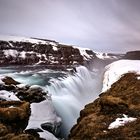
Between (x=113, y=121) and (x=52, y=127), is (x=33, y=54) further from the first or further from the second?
(x=113, y=121)

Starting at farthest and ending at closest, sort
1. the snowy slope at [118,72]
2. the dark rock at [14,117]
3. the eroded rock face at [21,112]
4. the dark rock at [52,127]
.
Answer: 1. the snowy slope at [118,72]
2. the dark rock at [52,127]
3. the dark rock at [14,117]
4. the eroded rock face at [21,112]

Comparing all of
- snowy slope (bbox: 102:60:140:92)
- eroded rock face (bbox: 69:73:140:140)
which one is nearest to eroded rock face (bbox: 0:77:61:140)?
eroded rock face (bbox: 69:73:140:140)

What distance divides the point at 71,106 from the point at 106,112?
1758cm

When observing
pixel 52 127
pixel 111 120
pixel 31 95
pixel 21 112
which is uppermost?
pixel 111 120

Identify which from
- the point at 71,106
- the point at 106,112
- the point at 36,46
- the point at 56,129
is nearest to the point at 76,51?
the point at 36,46

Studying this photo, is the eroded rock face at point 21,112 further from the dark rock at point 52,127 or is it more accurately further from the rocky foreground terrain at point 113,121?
the rocky foreground terrain at point 113,121

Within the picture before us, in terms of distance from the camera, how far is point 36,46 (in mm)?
106688

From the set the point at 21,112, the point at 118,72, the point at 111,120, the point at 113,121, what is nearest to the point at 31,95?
the point at 21,112

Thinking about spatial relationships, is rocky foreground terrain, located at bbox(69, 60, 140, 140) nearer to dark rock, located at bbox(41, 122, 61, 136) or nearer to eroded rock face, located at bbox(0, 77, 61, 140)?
eroded rock face, located at bbox(0, 77, 61, 140)

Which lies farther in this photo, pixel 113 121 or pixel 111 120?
pixel 111 120

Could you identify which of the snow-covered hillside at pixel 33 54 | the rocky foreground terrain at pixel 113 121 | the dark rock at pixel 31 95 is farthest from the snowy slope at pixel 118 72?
the snow-covered hillside at pixel 33 54

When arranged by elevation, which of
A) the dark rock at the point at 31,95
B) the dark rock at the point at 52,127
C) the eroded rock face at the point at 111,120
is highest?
the eroded rock face at the point at 111,120

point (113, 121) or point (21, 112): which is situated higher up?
point (113, 121)

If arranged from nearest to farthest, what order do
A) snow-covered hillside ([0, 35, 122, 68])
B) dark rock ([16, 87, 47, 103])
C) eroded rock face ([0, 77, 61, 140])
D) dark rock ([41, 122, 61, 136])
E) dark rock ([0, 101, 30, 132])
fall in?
eroded rock face ([0, 77, 61, 140]), dark rock ([0, 101, 30, 132]), dark rock ([41, 122, 61, 136]), dark rock ([16, 87, 47, 103]), snow-covered hillside ([0, 35, 122, 68])
